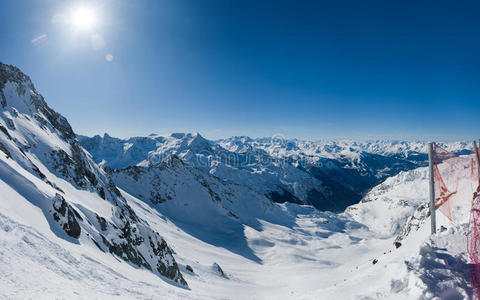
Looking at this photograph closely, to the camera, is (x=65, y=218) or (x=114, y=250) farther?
(x=114, y=250)

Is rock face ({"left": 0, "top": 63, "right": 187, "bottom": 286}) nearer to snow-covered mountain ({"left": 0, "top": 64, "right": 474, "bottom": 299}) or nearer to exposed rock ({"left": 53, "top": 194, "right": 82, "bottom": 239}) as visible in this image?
exposed rock ({"left": 53, "top": 194, "right": 82, "bottom": 239})

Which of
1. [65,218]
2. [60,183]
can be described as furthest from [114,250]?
[60,183]

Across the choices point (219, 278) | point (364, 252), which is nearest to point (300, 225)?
point (364, 252)

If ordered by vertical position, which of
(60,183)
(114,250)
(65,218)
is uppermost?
(60,183)

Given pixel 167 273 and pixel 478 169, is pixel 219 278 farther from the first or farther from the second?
pixel 478 169

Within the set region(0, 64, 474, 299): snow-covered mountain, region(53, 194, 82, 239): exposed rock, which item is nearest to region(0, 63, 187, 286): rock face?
region(53, 194, 82, 239): exposed rock

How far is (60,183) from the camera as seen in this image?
37156 mm

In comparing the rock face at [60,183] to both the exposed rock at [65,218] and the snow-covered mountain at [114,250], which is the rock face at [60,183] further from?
the snow-covered mountain at [114,250]

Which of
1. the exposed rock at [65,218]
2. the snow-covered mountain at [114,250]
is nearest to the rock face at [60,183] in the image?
the exposed rock at [65,218]

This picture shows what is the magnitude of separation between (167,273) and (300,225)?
461 ft

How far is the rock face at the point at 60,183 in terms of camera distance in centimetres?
2019

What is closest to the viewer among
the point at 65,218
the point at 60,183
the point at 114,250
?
the point at 65,218

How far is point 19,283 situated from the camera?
9.13 metres

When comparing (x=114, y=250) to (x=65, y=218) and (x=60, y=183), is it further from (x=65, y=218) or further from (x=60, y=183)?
(x=60, y=183)
